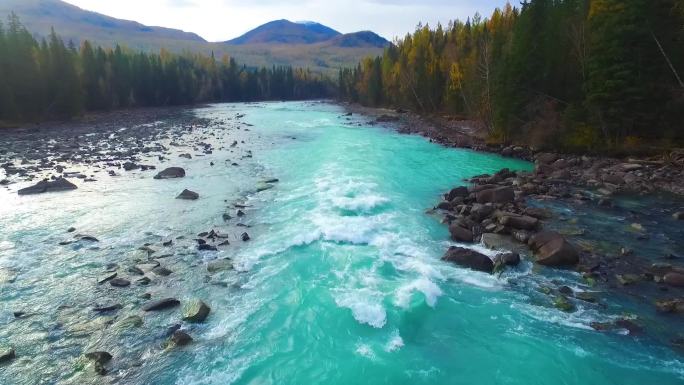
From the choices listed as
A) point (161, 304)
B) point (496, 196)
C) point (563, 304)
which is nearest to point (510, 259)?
point (563, 304)

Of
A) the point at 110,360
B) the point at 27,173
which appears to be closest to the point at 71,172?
the point at 27,173

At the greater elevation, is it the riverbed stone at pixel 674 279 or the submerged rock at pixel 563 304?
the riverbed stone at pixel 674 279

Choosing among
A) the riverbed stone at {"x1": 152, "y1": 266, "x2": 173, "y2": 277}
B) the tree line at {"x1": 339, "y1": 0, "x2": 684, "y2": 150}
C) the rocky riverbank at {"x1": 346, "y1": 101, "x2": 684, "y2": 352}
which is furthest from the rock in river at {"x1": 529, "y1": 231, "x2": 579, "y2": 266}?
the tree line at {"x1": 339, "y1": 0, "x2": 684, "y2": 150}

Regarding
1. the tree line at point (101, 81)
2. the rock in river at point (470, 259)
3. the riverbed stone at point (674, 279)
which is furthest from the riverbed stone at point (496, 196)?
the tree line at point (101, 81)

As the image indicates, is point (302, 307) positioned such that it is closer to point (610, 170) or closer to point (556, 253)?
point (556, 253)

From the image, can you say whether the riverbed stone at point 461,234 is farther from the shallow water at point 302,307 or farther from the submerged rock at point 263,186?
the submerged rock at point 263,186

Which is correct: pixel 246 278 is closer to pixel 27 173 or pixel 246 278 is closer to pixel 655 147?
pixel 27 173
